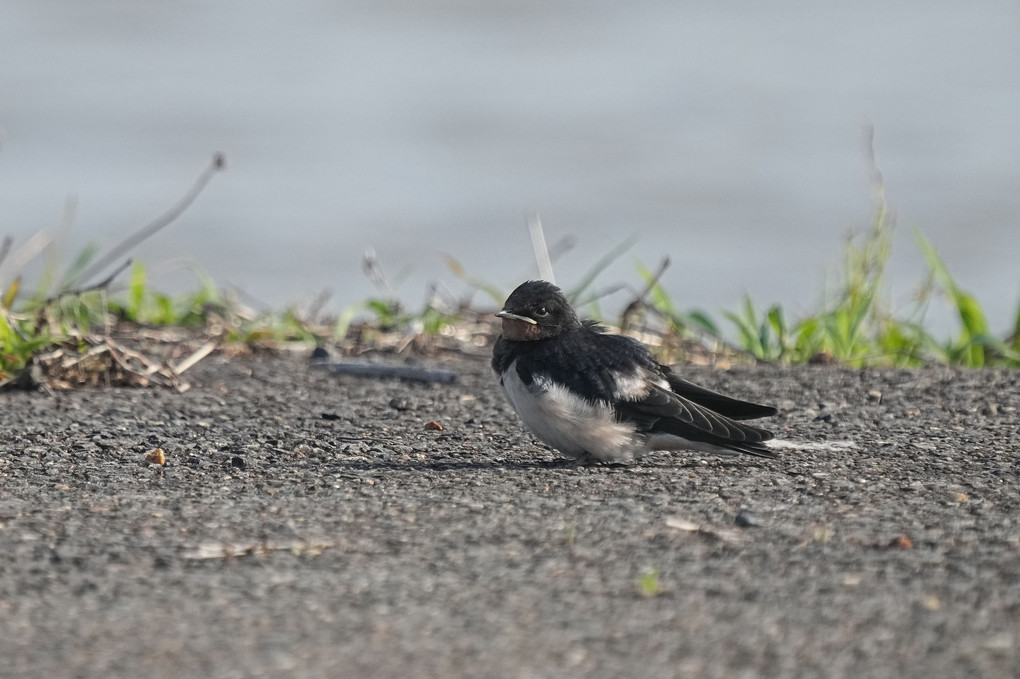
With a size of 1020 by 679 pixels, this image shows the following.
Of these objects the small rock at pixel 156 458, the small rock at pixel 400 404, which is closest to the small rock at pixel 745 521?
the small rock at pixel 156 458

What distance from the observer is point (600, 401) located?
13.8 feet

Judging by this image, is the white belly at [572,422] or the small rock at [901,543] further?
the white belly at [572,422]

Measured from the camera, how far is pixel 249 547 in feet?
10.6

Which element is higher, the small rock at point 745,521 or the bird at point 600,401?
the bird at point 600,401

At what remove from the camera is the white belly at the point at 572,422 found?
4.16 metres

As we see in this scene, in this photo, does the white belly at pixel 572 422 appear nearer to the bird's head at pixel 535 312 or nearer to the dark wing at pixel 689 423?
the dark wing at pixel 689 423

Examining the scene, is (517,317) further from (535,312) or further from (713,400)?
(713,400)

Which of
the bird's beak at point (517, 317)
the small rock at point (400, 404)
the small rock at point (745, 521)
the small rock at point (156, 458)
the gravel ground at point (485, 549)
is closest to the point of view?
the gravel ground at point (485, 549)

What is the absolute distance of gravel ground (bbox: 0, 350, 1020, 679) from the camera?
2600 millimetres

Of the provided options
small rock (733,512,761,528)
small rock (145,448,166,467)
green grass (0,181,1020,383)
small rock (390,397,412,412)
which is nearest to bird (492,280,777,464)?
small rock (733,512,761,528)

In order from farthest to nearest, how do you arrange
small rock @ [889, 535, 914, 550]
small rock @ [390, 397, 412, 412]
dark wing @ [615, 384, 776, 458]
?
small rock @ [390, 397, 412, 412]
dark wing @ [615, 384, 776, 458]
small rock @ [889, 535, 914, 550]

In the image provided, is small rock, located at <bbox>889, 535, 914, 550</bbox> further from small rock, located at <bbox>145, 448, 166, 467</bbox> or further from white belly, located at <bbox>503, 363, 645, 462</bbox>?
small rock, located at <bbox>145, 448, 166, 467</bbox>

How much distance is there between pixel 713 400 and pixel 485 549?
4.84 ft

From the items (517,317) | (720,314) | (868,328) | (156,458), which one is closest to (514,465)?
(517,317)
